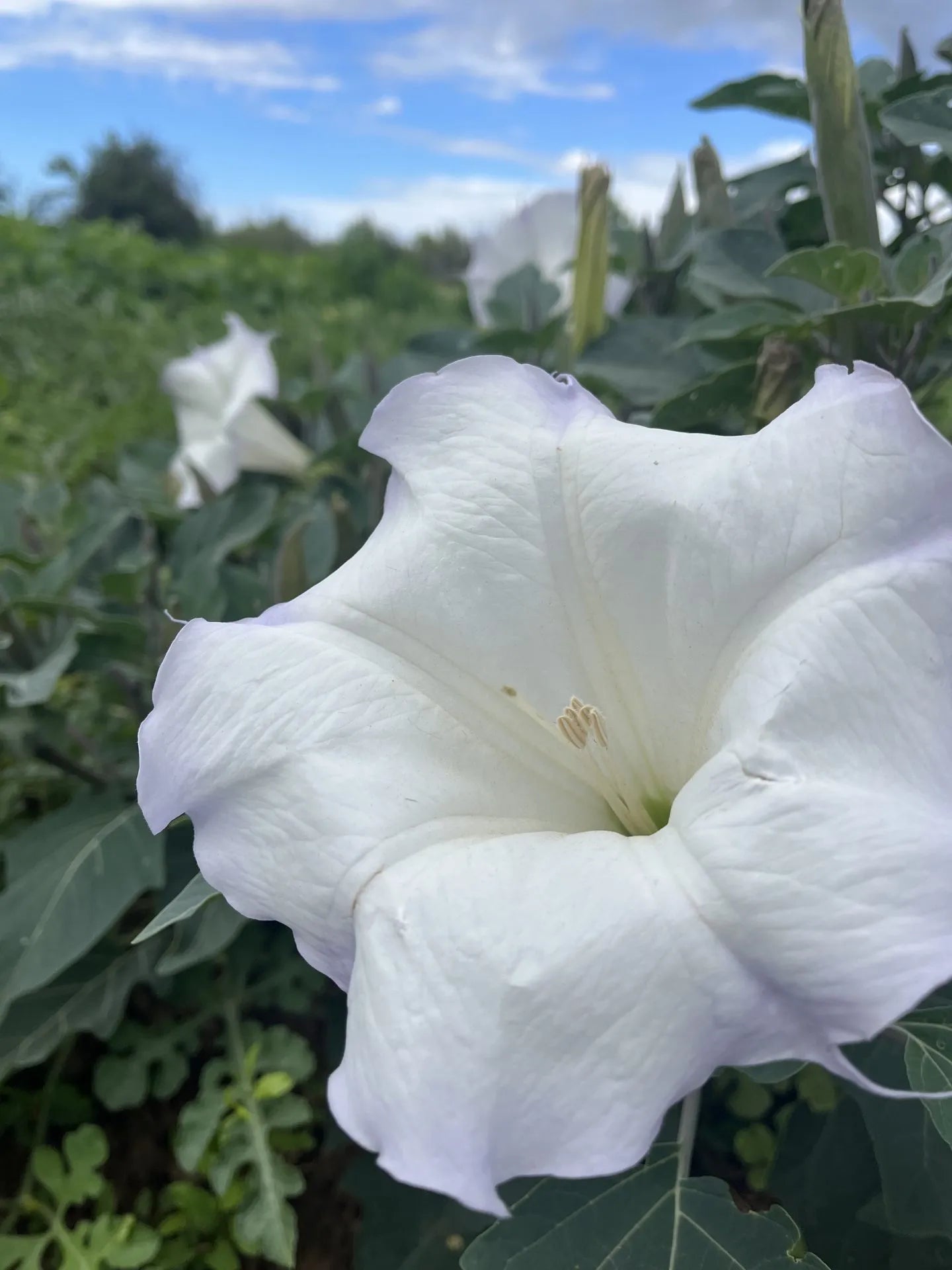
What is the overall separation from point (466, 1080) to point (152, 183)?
12682 millimetres

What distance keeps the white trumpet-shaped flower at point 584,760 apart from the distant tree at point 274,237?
9.18 m

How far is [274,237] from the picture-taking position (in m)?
9.68

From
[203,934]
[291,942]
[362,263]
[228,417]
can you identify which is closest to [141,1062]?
[291,942]

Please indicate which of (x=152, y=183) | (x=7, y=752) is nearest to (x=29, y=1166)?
(x=7, y=752)

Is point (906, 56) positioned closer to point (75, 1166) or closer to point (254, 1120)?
point (254, 1120)

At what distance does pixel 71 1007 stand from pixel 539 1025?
2.84ft

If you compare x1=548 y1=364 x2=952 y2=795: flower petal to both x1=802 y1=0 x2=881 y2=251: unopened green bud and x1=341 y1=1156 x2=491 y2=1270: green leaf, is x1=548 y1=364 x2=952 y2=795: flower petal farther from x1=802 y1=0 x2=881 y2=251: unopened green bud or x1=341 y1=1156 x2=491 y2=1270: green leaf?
x1=341 y1=1156 x2=491 y2=1270: green leaf

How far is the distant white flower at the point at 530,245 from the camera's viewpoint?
1672 mm

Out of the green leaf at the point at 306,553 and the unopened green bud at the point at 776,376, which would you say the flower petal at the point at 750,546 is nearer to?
the unopened green bud at the point at 776,376

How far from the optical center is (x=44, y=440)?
8.23 feet

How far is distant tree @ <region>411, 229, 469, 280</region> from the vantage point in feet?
25.2

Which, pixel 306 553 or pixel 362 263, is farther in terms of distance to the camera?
pixel 362 263

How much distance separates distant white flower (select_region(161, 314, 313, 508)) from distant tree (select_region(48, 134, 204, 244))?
390 inches

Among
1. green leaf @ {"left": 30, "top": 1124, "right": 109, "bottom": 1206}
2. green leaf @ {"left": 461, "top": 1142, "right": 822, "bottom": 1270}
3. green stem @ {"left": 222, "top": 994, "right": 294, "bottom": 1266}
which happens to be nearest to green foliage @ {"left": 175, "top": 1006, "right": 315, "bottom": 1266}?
green stem @ {"left": 222, "top": 994, "right": 294, "bottom": 1266}
